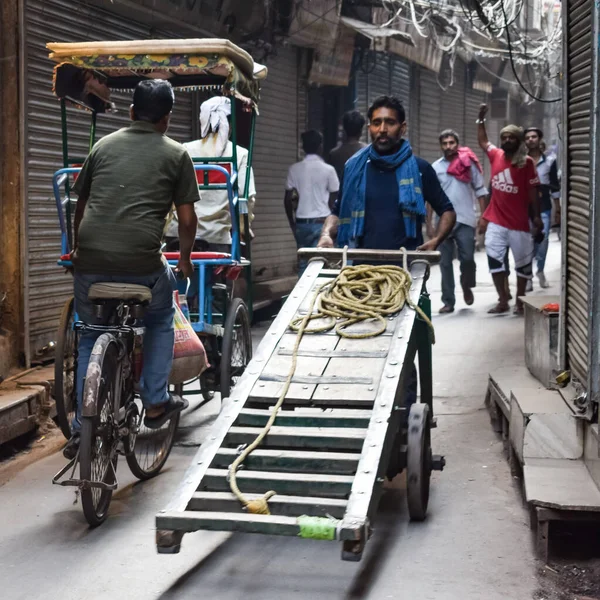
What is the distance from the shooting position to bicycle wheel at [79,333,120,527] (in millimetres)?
4727

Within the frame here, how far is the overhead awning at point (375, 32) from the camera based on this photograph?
15.0m

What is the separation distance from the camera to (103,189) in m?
5.09

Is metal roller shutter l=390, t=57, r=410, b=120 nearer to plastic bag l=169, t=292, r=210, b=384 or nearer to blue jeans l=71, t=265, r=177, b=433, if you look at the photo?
plastic bag l=169, t=292, r=210, b=384

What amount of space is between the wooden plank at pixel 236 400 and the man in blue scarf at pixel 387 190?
41cm

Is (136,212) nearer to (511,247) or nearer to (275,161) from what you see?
(511,247)

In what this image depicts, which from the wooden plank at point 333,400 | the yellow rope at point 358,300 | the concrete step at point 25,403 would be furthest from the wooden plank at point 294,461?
the concrete step at point 25,403

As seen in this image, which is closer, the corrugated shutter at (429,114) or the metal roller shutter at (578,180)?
the metal roller shutter at (578,180)

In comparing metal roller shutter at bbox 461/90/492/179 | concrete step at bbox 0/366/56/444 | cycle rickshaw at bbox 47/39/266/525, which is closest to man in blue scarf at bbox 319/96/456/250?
cycle rickshaw at bbox 47/39/266/525

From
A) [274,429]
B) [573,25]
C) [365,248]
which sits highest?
[573,25]

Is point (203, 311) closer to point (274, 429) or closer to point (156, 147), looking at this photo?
point (156, 147)

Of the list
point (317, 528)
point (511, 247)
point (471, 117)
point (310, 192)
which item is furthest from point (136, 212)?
point (471, 117)

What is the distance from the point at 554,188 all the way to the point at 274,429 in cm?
1010

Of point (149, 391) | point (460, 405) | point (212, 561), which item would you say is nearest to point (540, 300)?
point (460, 405)

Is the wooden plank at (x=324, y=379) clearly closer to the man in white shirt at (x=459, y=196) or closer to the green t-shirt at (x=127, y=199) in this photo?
the green t-shirt at (x=127, y=199)
